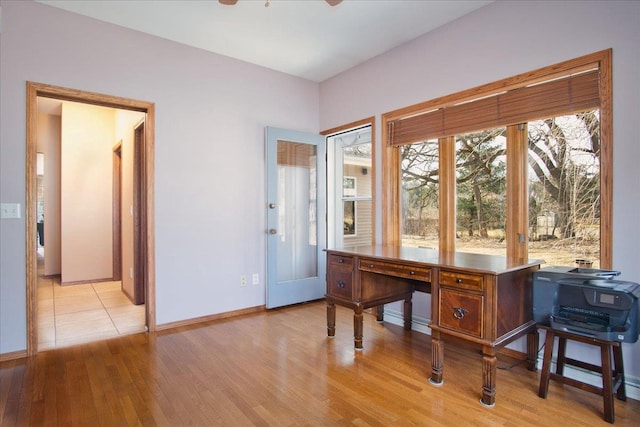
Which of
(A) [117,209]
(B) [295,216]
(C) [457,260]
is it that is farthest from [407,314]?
(A) [117,209]

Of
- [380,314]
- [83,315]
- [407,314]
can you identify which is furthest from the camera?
[83,315]

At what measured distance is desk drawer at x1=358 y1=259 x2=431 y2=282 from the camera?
2363 millimetres

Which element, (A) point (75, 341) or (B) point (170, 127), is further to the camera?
(B) point (170, 127)

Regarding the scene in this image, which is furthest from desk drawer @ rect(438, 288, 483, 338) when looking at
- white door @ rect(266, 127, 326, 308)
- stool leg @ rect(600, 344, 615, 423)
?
white door @ rect(266, 127, 326, 308)

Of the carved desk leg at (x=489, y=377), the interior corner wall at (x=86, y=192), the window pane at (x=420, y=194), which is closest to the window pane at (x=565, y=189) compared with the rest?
the window pane at (x=420, y=194)

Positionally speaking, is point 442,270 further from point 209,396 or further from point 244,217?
point 244,217

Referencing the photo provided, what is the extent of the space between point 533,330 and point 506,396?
48 centimetres

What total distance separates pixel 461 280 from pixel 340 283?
109cm

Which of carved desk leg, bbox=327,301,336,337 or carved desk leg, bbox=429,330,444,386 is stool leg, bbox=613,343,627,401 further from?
carved desk leg, bbox=327,301,336,337

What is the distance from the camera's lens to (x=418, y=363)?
2596mm

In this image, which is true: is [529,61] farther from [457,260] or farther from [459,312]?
[459,312]

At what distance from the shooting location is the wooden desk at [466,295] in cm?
203

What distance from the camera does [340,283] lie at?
2982 mm

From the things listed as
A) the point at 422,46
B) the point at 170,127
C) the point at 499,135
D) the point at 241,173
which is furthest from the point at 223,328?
the point at 422,46
